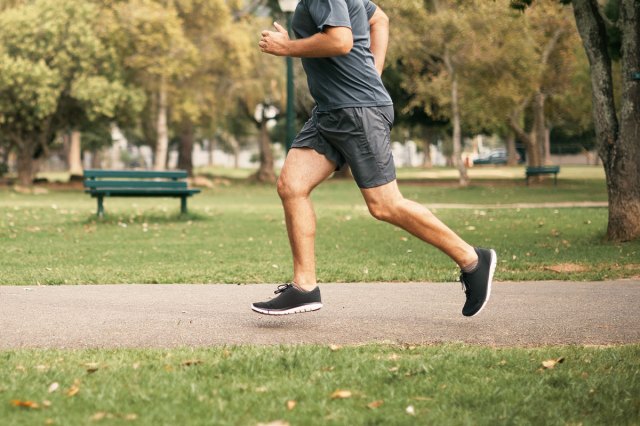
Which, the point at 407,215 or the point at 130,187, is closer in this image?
the point at 407,215

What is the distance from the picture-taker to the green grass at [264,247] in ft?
29.3

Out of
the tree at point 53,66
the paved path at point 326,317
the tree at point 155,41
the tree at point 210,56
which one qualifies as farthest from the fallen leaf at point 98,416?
the tree at point 210,56

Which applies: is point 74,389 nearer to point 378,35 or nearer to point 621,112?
point 378,35

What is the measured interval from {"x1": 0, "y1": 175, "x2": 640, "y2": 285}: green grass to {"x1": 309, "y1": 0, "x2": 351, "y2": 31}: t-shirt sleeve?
138 inches

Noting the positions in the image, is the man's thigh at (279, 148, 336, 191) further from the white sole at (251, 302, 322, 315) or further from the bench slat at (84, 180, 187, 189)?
the bench slat at (84, 180, 187, 189)

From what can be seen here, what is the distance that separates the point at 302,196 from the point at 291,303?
617 millimetres

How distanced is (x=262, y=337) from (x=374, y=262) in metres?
4.81

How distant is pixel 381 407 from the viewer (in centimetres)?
383

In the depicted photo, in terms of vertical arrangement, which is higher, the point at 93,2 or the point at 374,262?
the point at 93,2

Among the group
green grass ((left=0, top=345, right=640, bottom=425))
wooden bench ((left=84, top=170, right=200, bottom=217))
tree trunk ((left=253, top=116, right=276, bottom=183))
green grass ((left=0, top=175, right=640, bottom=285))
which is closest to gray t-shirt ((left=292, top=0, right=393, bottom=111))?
green grass ((left=0, top=345, right=640, bottom=425))

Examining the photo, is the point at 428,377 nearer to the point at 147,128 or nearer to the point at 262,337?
the point at 262,337

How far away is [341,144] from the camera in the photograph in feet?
18.2

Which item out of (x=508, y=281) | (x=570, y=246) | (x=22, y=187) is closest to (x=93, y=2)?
(x=22, y=187)

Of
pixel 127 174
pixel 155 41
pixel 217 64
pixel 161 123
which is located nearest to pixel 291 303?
pixel 127 174
